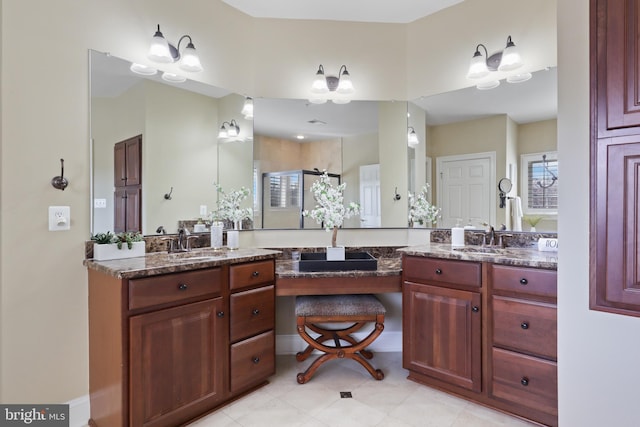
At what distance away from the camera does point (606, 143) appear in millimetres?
1272

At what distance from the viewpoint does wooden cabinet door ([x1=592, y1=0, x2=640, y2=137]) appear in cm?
121

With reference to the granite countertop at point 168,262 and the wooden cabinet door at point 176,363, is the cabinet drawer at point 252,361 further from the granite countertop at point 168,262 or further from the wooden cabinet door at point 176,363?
the granite countertop at point 168,262

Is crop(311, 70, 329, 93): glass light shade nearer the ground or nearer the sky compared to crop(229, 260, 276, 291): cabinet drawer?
nearer the sky

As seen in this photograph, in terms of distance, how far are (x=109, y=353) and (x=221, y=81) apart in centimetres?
199

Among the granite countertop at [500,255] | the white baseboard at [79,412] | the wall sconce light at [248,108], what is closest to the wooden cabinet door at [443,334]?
the granite countertop at [500,255]

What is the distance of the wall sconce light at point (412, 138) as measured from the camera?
2785 mm

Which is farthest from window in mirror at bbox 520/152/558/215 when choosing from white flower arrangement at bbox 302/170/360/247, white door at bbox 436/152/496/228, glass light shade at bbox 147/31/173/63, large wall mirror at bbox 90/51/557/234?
glass light shade at bbox 147/31/173/63

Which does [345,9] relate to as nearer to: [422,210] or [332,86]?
[332,86]

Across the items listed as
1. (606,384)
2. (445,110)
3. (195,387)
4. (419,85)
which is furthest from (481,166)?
(195,387)

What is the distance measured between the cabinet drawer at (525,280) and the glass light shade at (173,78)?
94.7 inches

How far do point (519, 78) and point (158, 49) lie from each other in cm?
247

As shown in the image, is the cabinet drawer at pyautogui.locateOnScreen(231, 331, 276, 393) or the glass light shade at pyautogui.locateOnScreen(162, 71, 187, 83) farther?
the glass light shade at pyautogui.locateOnScreen(162, 71, 187, 83)

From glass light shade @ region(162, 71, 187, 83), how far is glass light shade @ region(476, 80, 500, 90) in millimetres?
2189

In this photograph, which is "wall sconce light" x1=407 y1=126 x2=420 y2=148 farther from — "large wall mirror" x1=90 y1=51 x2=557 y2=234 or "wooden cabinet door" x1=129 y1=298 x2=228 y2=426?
"wooden cabinet door" x1=129 y1=298 x2=228 y2=426
